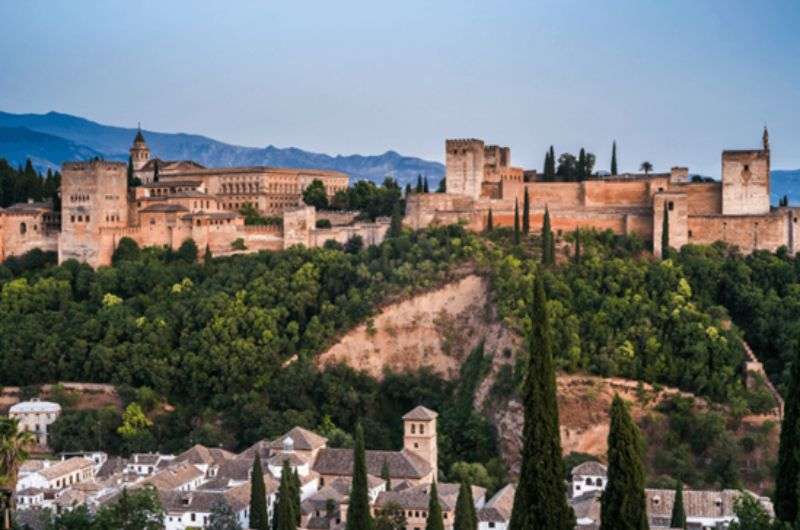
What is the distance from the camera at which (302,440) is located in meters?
40.1

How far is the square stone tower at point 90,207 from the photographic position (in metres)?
55.5

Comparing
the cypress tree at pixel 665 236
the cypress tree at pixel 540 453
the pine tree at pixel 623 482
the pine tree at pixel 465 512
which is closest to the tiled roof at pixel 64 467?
the pine tree at pixel 465 512

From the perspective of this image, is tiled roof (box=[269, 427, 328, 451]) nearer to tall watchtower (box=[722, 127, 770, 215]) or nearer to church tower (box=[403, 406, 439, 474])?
church tower (box=[403, 406, 439, 474])

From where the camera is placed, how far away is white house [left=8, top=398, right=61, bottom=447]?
46469 mm

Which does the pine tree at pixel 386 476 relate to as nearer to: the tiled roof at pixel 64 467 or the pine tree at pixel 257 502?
the pine tree at pixel 257 502

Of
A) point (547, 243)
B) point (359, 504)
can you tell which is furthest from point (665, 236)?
point (359, 504)

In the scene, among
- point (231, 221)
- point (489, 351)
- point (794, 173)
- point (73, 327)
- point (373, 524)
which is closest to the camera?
point (373, 524)

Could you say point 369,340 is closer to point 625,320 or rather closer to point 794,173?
point 625,320

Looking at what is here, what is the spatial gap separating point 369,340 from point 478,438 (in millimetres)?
7369

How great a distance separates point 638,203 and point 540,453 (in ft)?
105

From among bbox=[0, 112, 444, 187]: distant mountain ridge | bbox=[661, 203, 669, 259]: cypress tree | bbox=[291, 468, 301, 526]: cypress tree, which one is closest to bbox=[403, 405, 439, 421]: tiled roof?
Result: bbox=[291, 468, 301, 526]: cypress tree

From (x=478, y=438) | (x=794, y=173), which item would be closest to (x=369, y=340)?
(x=478, y=438)

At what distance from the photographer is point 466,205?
175 feet

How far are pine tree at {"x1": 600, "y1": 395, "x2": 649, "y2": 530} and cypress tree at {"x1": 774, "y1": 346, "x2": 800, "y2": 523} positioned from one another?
281cm
